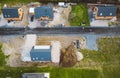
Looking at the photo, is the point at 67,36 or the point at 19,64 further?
the point at 67,36

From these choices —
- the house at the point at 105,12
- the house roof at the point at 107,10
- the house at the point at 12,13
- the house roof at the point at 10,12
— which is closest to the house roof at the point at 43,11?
the house at the point at 12,13

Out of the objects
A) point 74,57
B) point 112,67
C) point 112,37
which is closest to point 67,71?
point 74,57

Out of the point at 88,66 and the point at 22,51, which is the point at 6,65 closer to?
the point at 22,51

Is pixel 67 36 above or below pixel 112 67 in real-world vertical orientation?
above

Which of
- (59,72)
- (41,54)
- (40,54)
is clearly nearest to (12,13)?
(40,54)

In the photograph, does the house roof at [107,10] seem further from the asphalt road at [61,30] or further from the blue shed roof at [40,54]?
the blue shed roof at [40,54]

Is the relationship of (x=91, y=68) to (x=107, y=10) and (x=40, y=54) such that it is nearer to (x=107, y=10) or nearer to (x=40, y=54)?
(x=40, y=54)

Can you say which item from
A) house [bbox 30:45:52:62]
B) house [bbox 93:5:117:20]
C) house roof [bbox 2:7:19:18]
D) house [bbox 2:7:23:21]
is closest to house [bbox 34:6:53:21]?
house [bbox 2:7:23:21]

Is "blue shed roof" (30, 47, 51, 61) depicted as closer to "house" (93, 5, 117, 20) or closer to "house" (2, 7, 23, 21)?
"house" (2, 7, 23, 21)
